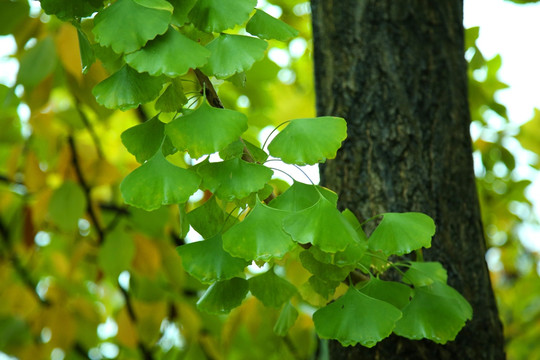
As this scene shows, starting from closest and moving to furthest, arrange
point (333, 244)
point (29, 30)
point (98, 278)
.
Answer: point (333, 244) → point (29, 30) → point (98, 278)

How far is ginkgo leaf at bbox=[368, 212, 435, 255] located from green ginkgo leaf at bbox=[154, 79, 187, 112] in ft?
0.66

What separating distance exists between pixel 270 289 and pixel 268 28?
244 mm

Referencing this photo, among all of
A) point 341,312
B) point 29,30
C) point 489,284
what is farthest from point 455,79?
point 29,30

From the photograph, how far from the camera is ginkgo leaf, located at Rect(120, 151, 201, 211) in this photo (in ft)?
1.35

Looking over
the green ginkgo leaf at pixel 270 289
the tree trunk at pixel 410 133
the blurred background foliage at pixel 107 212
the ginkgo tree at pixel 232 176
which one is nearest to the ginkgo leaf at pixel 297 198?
the ginkgo tree at pixel 232 176

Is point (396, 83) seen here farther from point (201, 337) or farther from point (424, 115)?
point (201, 337)

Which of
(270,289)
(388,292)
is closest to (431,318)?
(388,292)

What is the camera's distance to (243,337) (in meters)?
1.60

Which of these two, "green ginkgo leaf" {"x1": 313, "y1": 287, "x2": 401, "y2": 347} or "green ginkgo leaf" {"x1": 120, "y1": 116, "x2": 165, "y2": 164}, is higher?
"green ginkgo leaf" {"x1": 120, "y1": 116, "x2": 165, "y2": 164}

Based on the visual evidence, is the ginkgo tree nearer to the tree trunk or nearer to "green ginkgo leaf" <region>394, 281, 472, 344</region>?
"green ginkgo leaf" <region>394, 281, 472, 344</region>

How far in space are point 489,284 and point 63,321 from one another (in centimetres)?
89

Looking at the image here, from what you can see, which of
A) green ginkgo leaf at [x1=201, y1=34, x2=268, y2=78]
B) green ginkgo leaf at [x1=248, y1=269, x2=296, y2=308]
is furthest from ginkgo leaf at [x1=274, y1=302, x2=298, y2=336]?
green ginkgo leaf at [x1=201, y1=34, x2=268, y2=78]

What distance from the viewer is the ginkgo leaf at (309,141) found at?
17.2 inches

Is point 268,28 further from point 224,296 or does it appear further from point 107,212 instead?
point 107,212
